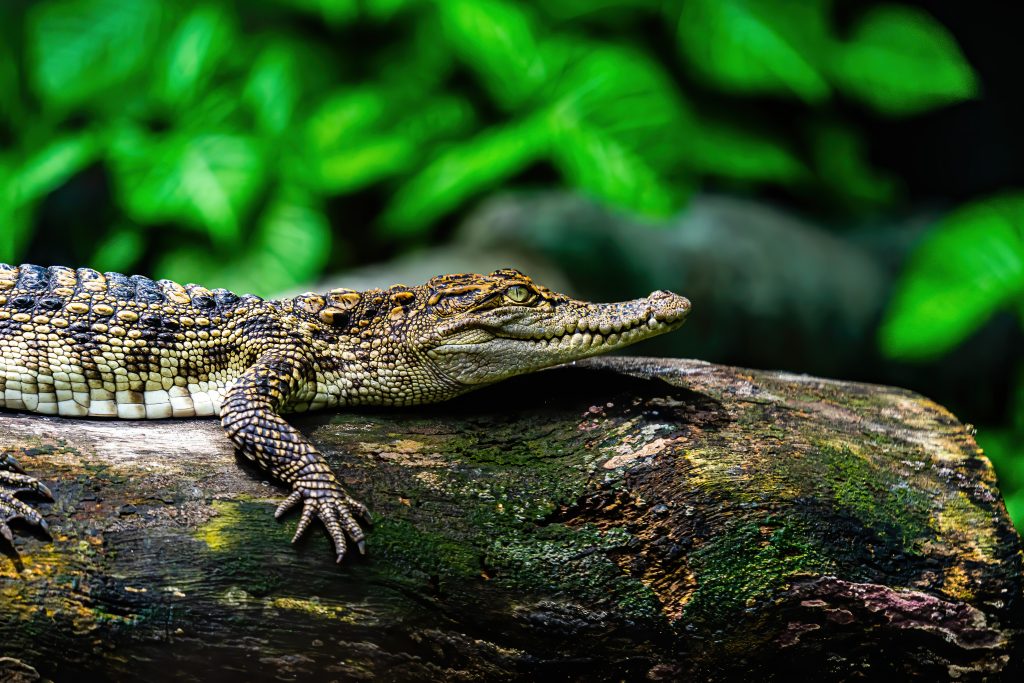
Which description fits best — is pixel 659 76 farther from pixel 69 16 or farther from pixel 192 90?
pixel 69 16

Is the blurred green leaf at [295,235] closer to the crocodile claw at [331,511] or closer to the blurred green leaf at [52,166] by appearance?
the blurred green leaf at [52,166]

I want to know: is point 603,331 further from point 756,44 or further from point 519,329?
point 756,44

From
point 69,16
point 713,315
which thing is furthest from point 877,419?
point 69,16

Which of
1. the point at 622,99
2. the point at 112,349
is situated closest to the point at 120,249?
the point at 112,349

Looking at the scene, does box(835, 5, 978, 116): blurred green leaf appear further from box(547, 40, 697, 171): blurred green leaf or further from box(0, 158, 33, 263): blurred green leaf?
box(0, 158, 33, 263): blurred green leaf

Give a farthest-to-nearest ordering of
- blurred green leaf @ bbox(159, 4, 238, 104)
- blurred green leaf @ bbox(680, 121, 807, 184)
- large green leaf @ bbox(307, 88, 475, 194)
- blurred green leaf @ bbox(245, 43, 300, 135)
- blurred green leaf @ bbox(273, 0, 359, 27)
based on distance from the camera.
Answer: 1. blurred green leaf @ bbox(680, 121, 807, 184)
2. blurred green leaf @ bbox(273, 0, 359, 27)
3. large green leaf @ bbox(307, 88, 475, 194)
4. blurred green leaf @ bbox(245, 43, 300, 135)
5. blurred green leaf @ bbox(159, 4, 238, 104)

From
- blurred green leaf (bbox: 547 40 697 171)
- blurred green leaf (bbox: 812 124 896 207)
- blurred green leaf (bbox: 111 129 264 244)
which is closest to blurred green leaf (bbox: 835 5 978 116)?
blurred green leaf (bbox: 812 124 896 207)

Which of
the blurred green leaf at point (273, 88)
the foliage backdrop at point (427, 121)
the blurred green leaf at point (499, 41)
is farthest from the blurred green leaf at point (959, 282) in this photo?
the blurred green leaf at point (273, 88)
